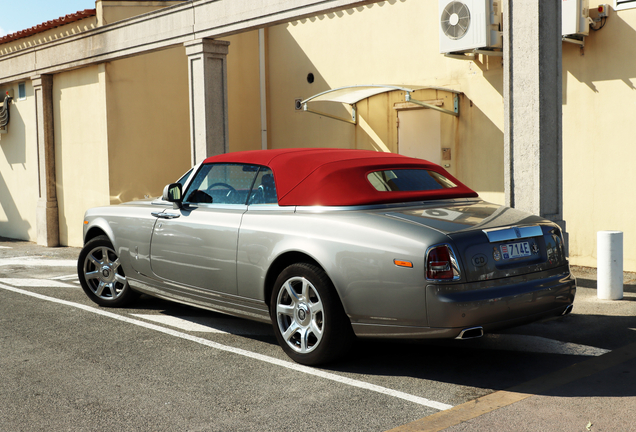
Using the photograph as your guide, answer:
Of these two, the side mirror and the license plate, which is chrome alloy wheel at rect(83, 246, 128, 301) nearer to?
the side mirror

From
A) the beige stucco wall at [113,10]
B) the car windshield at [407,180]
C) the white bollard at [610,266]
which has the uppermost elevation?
the beige stucco wall at [113,10]

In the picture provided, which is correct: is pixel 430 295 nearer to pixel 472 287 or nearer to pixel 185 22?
pixel 472 287

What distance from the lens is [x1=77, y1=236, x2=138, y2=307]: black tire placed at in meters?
6.61

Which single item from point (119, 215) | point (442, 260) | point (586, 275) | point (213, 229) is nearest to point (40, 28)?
point (119, 215)

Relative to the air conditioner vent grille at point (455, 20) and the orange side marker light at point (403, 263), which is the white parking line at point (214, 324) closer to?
the orange side marker light at point (403, 263)

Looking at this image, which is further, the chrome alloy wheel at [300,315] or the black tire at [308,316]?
the chrome alloy wheel at [300,315]

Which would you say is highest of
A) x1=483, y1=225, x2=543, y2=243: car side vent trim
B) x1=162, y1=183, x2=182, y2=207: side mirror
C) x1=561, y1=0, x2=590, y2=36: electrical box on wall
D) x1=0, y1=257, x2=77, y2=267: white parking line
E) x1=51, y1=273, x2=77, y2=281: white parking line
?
x1=561, y1=0, x2=590, y2=36: electrical box on wall

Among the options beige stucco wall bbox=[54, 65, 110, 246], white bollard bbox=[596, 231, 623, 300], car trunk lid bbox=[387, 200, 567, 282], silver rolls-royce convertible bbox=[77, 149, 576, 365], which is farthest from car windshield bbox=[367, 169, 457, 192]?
beige stucco wall bbox=[54, 65, 110, 246]

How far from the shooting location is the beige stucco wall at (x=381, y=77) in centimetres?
1014

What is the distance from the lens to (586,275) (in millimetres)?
8352

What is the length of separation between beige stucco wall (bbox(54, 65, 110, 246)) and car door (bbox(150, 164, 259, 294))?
22.6 ft

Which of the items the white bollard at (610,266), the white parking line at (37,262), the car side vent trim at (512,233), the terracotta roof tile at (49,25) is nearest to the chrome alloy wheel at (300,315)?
the car side vent trim at (512,233)

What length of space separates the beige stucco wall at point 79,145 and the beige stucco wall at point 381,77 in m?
3.42

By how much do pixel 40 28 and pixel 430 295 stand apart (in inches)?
489
